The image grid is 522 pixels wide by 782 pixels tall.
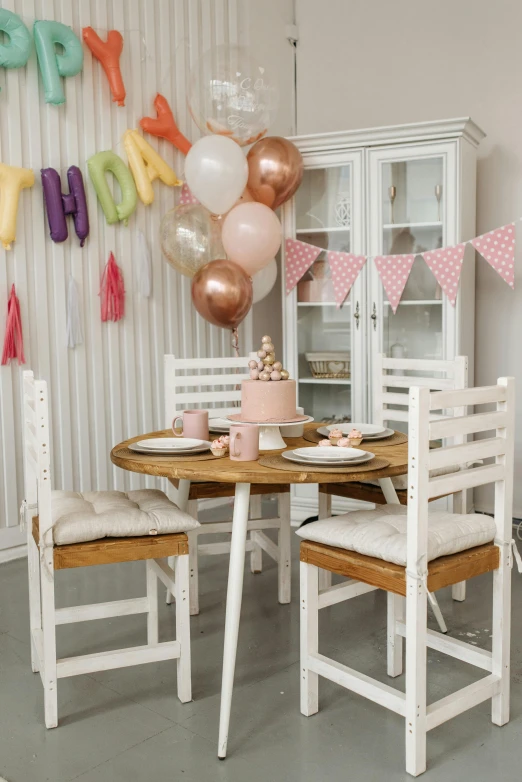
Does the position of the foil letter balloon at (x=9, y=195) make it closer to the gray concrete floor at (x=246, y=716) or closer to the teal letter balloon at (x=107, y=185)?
the teal letter balloon at (x=107, y=185)

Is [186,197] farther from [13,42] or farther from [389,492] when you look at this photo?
[389,492]

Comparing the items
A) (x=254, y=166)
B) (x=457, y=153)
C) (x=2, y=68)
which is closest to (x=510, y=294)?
(x=457, y=153)

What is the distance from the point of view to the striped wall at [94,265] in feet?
10.6

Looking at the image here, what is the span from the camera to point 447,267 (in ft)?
11.4

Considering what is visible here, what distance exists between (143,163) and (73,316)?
798 millimetres

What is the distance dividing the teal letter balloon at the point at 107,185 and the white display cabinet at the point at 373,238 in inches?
30.4

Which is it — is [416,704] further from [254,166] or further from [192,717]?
[254,166]

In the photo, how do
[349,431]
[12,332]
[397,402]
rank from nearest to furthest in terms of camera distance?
[349,431]
[397,402]
[12,332]

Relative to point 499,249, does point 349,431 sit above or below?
below

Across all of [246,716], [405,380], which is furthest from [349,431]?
[246,716]

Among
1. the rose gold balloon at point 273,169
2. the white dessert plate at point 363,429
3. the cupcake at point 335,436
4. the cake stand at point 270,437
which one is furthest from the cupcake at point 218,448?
the rose gold balloon at point 273,169

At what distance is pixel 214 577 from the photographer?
3010 millimetres

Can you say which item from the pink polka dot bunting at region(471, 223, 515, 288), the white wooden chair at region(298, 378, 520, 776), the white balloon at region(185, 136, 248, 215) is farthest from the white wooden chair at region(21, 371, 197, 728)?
the pink polka dot bunting at region(471, 223, 515, 288)

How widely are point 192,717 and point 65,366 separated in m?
1.87
